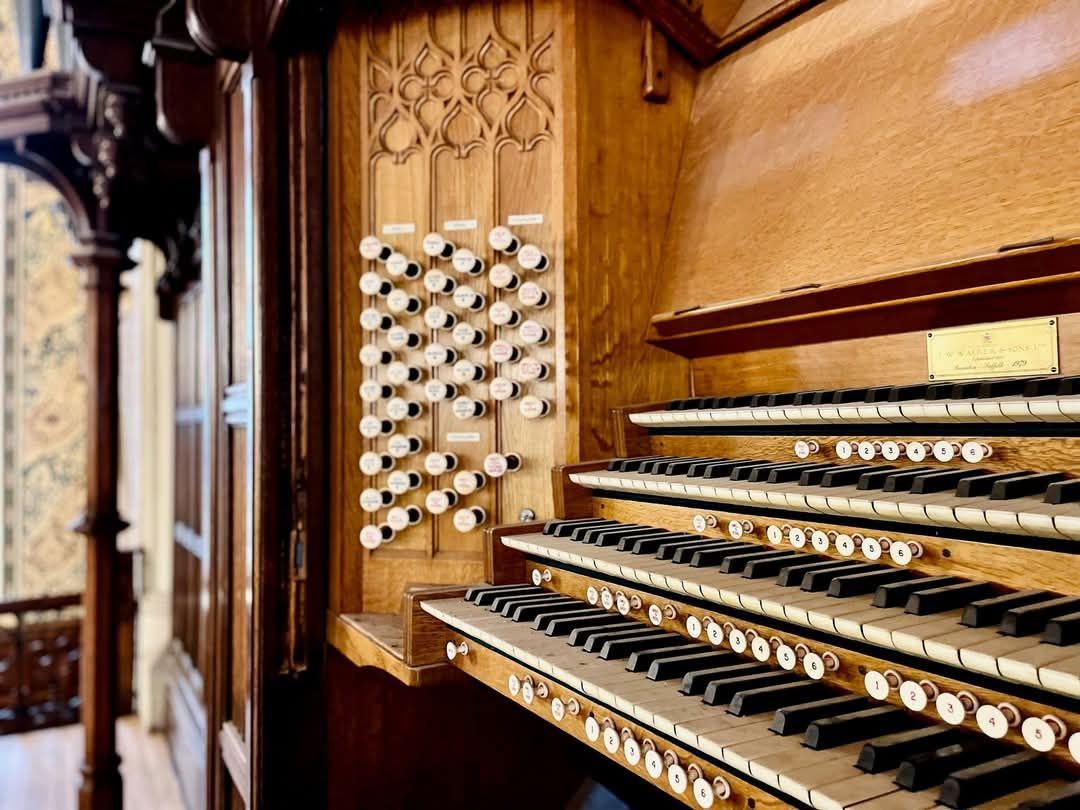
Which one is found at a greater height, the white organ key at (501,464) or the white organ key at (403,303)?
the white organ key at (403,303)

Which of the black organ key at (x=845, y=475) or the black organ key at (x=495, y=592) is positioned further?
the black organ key at (x=495, y=592)

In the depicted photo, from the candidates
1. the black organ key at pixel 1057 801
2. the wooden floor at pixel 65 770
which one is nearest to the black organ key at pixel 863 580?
the black organ key at pixel 1057 801

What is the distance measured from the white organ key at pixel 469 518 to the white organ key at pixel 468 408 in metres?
0.24

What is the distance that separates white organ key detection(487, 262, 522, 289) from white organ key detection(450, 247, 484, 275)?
0.05 metres

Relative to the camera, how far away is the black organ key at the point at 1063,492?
98cm

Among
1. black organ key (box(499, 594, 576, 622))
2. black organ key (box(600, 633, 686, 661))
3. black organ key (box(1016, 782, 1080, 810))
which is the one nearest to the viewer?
black organ key (box(1016, 782, 1080, 810))

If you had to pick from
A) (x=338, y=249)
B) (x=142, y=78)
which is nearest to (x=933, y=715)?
(x=338, y=249)

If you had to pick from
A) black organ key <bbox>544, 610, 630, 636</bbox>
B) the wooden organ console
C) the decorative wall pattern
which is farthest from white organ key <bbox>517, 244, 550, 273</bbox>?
the decorative wall pattern

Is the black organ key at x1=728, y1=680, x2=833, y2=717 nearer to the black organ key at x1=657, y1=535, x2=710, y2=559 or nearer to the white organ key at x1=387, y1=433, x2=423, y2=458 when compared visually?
the black organ key at x1=657, y1=535, x2=710, y2=559

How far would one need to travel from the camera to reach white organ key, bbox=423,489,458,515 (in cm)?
212

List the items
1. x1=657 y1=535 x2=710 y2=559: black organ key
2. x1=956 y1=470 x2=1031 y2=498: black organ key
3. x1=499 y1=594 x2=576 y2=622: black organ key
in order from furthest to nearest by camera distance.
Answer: x1=499 y1=594 x2=576 y2=622: black organ key < x1=657 y1=535 x2=710 y2=559: black organ key < x1=956 y1=470 x2=1031 y2=498: black organ key

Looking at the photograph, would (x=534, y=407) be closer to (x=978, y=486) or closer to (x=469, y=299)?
(x=469, y=299)

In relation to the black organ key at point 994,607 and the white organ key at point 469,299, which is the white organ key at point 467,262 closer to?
the white organ key at point 469,299

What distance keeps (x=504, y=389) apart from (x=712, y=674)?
107 centimetres
